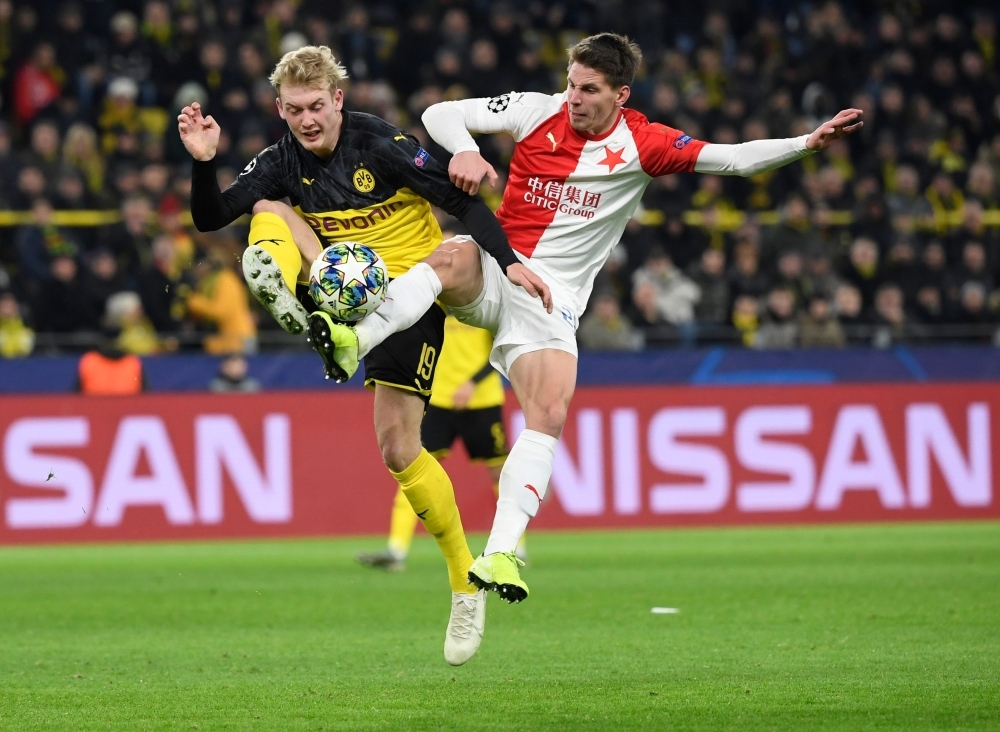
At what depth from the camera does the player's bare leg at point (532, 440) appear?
597 centimetres

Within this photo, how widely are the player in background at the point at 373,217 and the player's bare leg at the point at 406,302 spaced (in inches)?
0.7

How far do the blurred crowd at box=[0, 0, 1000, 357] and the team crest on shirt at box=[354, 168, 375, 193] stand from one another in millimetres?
7557

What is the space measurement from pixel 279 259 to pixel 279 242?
13cm

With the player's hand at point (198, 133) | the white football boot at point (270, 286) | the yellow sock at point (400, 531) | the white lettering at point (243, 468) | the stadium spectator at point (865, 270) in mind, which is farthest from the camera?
the stadium spectator at point (865, 270)

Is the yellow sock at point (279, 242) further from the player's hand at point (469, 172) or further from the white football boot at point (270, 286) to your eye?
the player's hand at point (469, 172)

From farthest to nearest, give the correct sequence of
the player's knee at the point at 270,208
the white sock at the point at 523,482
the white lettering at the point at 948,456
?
the white lettering at the point at 948,456
the player's knee at the point at 270,208
the white sock at the point at 523,482

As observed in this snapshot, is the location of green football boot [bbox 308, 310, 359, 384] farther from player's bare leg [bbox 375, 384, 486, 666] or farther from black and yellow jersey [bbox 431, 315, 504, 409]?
black and yellow jersey [bbox 431, 315, 504, 409]

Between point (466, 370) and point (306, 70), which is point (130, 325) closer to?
point (466, 370)

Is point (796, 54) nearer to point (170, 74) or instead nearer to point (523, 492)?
point (170, 74)

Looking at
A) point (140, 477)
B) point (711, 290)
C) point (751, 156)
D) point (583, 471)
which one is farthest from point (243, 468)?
point (751, 156)

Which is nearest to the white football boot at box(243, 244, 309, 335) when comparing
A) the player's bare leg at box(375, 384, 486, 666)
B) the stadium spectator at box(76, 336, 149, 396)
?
the player's bare leg at box(375, 384, 486, 666)

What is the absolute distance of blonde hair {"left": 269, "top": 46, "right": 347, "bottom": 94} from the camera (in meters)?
6.18

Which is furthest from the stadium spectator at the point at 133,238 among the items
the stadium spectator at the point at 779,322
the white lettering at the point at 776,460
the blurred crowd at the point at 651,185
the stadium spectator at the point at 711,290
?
the stadium spectator at the point at 779,322

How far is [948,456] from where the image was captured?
1408 cm
